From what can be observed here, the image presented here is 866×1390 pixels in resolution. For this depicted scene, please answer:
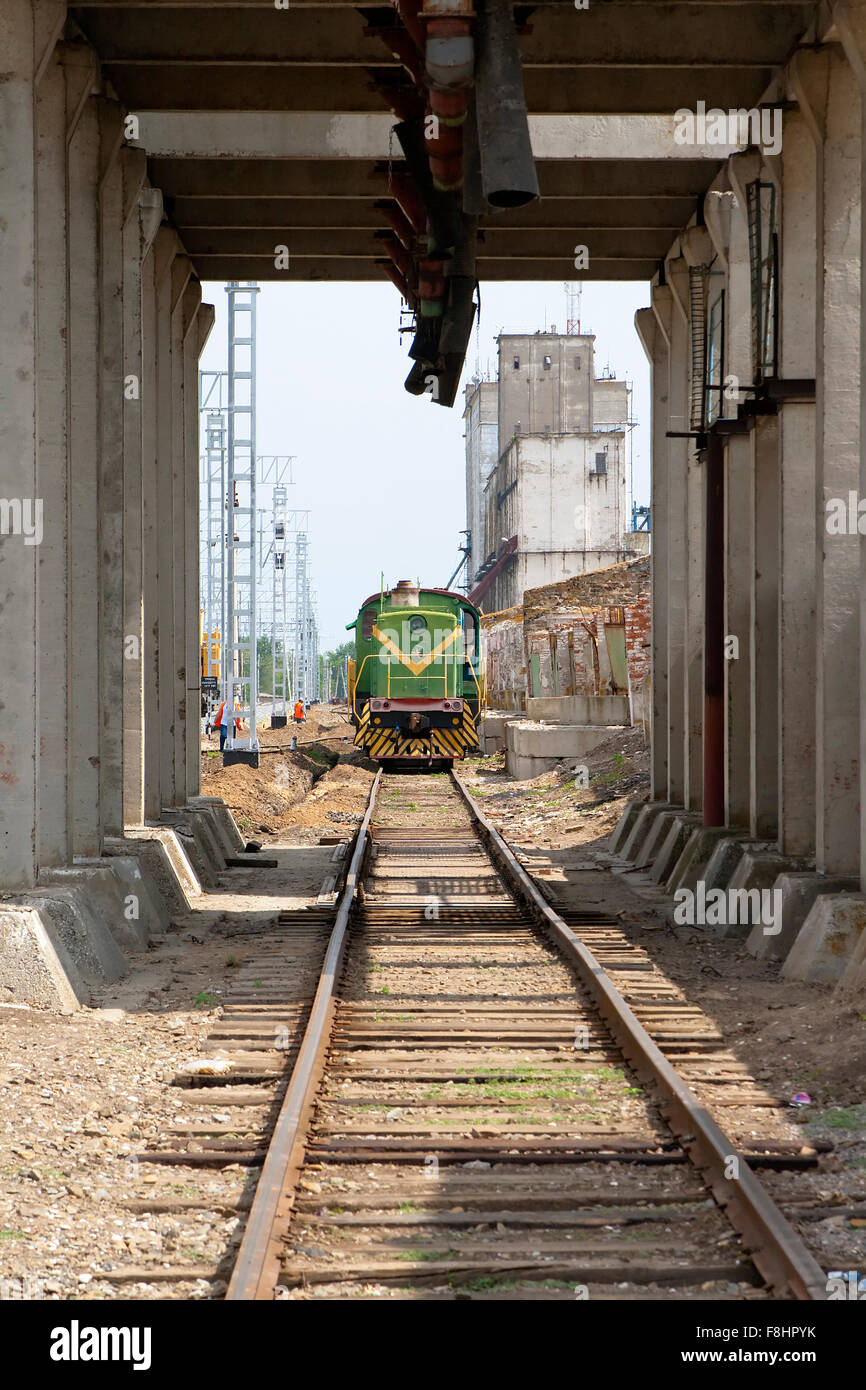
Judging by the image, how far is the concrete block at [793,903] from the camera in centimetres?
1013

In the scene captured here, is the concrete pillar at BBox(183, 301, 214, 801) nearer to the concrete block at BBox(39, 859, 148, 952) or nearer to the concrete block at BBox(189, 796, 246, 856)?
the concrete block at BBox(189, 796, 246, 856)

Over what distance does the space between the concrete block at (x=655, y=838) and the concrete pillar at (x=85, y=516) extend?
6499mm

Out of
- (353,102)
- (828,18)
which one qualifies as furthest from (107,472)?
(828,18)

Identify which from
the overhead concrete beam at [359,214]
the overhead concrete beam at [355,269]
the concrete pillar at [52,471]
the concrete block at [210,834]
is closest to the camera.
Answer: the concrete pillar at [52,471]

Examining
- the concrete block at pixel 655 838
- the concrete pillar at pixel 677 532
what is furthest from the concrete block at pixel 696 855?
the concrete pillar at pixel 677 532

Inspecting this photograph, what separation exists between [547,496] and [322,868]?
59.6 meters

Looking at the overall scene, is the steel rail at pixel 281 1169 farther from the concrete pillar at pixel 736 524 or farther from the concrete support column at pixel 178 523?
the concrete support column at pixel 178 523

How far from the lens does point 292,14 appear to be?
11508 millimetres

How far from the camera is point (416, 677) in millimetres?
27984

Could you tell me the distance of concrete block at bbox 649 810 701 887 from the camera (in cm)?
1473

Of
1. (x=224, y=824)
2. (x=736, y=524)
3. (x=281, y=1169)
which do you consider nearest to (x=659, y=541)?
(x=736, y=524)

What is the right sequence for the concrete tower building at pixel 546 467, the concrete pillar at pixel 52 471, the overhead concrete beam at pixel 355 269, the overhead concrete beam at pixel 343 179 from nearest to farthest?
the concrete pillar at pixel 52 471, the overhead concrete beam at pixel 343 179, the overhead concrete beam at pixel 355 269, the concrete tower building at pixel 546 467

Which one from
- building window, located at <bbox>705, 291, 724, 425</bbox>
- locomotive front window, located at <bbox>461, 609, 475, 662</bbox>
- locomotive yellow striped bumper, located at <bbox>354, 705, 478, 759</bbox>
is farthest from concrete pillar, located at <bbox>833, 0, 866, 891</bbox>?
locomotive front window, located at <bbox>461, 609, 475, 662</bbox>

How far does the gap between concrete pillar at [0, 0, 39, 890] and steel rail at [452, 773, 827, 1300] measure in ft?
12.1
